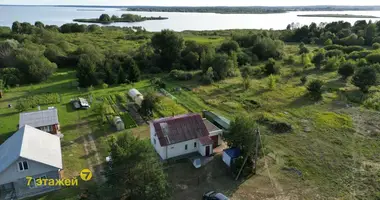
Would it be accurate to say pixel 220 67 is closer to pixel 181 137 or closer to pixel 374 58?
pixel 181 137

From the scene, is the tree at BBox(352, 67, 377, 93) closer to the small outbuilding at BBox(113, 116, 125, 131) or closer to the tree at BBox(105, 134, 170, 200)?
the small outbuilding at BBox(113, 116, 125, 131)

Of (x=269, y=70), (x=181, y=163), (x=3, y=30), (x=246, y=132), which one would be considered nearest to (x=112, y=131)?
(x=181, y=163)

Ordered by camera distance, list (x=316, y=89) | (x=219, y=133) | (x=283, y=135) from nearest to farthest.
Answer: (x=219, y=133), (x=283, y=135), (x=316, y=89)

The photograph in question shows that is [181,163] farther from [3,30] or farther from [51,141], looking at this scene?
[3,30]

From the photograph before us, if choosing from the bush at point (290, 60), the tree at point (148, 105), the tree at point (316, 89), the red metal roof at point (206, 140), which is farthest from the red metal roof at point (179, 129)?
the bush at point (290, 60)

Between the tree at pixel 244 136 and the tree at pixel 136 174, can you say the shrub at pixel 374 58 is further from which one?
the tree at pixel 136 174

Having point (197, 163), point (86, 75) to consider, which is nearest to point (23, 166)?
point (197, 163)
